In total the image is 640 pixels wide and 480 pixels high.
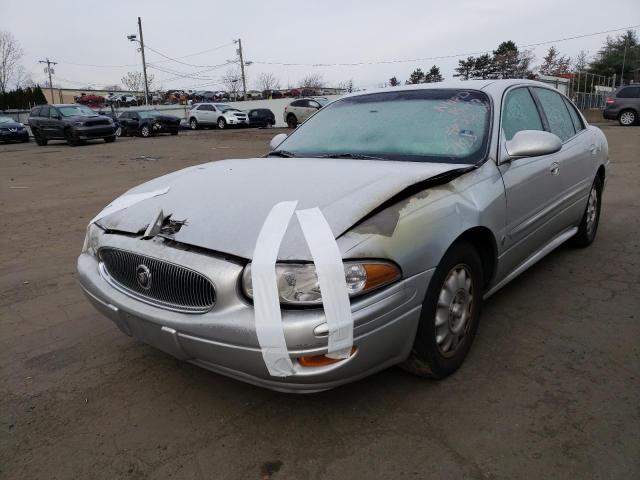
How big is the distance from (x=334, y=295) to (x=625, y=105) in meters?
24.4

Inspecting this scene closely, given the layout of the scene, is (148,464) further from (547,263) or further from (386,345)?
(547,263)

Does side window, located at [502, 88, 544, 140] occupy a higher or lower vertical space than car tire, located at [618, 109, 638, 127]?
higher

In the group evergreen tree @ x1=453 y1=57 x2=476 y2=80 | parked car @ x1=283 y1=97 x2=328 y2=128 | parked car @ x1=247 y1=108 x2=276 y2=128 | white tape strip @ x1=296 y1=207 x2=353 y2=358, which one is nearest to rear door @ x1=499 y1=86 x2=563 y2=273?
white tape strip @ x1=296 y1=207 x2=353 y2=358

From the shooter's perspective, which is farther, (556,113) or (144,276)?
(556,113)

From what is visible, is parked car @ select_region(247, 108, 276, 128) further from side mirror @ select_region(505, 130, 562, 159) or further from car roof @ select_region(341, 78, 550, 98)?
side mirror @ select_region(505, 130, 562, 159)

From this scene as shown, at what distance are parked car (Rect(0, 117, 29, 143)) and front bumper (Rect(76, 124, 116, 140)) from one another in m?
7.26

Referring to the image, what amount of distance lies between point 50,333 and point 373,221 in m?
2.45

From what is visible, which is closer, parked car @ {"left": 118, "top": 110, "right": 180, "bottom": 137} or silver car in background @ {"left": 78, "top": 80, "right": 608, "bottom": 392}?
silver car in background @ {"left": 78, "top": 80, "right": 608, "bottom": 392}

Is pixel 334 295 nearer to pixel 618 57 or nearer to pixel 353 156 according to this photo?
pixel 353 156

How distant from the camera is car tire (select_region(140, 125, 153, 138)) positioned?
2470cm

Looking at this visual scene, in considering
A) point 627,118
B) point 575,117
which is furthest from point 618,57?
point 575,117

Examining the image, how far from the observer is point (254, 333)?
1963 millimetres

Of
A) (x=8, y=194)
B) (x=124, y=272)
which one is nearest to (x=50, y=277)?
(x=124, y=272)

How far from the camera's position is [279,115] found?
126 ft
